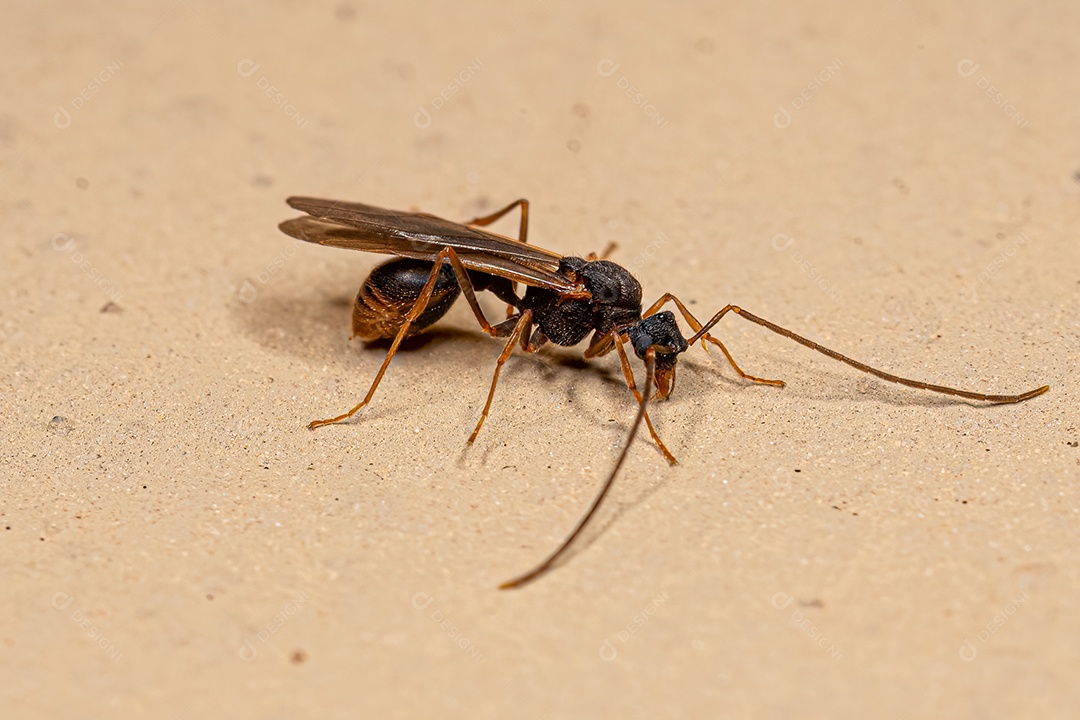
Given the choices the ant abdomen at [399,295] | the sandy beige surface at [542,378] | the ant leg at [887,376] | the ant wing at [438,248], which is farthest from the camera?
the ant abdomen at [399,295]

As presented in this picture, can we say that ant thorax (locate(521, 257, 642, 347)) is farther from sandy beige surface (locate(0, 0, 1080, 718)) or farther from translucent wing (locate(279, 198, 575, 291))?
sandy beige surface (locate(0, 0, 1080, 718))

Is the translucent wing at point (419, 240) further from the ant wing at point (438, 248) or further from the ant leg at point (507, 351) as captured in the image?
the ant leg at point (507, 351)

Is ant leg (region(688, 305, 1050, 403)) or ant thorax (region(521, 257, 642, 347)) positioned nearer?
ant leg (region(688, 305, 1050, 403))

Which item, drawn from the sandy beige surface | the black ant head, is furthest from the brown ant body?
the sandy beige surface

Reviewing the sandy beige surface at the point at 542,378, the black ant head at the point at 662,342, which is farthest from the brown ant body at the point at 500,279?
the sandy beige surface at the point at 542,378

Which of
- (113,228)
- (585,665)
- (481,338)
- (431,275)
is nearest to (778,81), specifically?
(481,338)

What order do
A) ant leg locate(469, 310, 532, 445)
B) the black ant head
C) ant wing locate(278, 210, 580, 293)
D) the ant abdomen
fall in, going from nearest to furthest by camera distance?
ant leg locate(469, 310, 532, 445) < the black ant head < ant wing locate(278, 210, 580, 293) < the ant abdomen

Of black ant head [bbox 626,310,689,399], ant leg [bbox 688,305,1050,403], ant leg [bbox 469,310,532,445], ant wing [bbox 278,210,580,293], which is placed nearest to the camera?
ant leg [bbox 688,305,1050,403]
